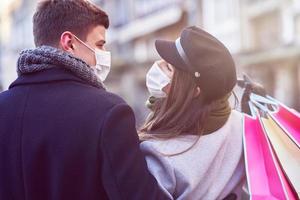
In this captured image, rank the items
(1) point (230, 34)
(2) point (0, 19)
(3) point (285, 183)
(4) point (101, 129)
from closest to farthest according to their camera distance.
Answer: (4) point (101, 129)
(3) point (285, 183)
(1) point (230, 34)
(2) point (0, 19)

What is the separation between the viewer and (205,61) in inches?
95.3

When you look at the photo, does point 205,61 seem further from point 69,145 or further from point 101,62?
point 69,145

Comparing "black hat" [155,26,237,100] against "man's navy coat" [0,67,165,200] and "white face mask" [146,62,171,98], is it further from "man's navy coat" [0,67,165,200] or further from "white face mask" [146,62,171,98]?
"man's navy coat" [0,67,165,200]

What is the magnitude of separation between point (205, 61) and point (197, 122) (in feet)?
0.81

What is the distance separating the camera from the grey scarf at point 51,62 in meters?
2.20

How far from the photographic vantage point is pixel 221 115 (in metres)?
2.51

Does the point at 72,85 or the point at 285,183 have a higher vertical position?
the point at 72,85

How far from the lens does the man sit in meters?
2.09

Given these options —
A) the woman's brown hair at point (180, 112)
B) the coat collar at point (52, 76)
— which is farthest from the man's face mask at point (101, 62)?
the woman's brown hair at point (180, 112)

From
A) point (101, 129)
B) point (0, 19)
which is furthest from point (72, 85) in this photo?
point (0, 19)

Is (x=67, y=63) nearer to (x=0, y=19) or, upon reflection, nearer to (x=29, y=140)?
(x=29, y=140)

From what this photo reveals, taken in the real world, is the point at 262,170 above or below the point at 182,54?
below

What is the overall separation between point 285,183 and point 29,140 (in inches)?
39.6

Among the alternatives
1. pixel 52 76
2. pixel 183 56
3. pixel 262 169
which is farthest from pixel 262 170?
pixel 52 76
